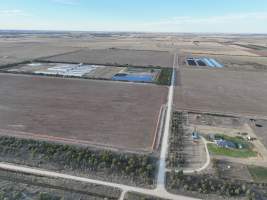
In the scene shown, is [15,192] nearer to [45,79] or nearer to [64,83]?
[64,83]

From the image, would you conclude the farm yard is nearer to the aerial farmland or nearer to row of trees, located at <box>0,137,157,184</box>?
the aerial farmland

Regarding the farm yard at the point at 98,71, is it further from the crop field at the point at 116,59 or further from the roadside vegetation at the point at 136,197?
the roadside vegetation at the point at 136,197

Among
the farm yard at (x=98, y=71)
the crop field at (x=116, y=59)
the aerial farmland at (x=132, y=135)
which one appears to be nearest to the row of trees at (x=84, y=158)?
the aerial farmland at (x=132, y=135)

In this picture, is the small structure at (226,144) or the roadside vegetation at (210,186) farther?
the small structure at (226,144)

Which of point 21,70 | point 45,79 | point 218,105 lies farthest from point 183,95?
point 21,70

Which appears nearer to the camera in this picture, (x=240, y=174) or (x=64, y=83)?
(x=240, y=174)

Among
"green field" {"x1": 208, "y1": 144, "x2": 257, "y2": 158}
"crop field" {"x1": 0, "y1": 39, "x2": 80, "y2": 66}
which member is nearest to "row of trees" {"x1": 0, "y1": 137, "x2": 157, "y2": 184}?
"green field" {"x1": 208, "y1": 144, "x2": 257, "y2": 158}
